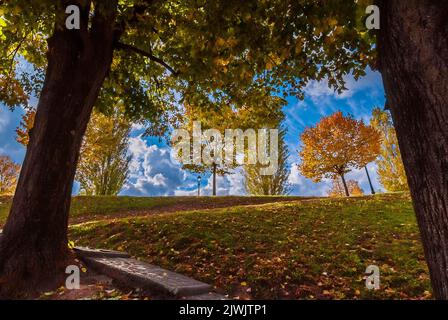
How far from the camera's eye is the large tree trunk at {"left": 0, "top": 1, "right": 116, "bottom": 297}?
18.4 ft

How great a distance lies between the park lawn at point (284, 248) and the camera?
5812 millimetres

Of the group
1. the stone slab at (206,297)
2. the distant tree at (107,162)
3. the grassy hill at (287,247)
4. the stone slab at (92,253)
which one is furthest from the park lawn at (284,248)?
the distant tree at (107,162)

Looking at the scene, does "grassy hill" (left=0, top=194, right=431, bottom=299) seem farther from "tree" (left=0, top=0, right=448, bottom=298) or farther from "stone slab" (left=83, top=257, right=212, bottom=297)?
"tree" (left=0, top=0, right=448, bottom=298)

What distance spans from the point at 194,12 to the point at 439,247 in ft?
21.7

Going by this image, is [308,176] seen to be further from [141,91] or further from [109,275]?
[109,275]

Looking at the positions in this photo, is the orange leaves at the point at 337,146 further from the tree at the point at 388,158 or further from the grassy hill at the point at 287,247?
the grassy hill at the point at 287,247

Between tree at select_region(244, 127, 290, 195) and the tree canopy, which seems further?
tree at select_region(244, 127, 290, 195)

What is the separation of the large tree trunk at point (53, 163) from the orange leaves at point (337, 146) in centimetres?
2599

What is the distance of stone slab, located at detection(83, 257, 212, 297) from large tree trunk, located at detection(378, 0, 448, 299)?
10.3ft

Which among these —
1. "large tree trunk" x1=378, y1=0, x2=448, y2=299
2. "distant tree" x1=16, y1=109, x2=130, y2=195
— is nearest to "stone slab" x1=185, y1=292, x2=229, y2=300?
"large tree trunk" x1=378, y1=0, x2=448, y2=299

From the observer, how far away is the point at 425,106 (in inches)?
115

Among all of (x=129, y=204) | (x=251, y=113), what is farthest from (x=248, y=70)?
(x=129, y=204)

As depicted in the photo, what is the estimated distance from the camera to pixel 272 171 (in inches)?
1305

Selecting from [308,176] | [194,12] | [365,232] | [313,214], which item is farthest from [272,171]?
[194,12]
